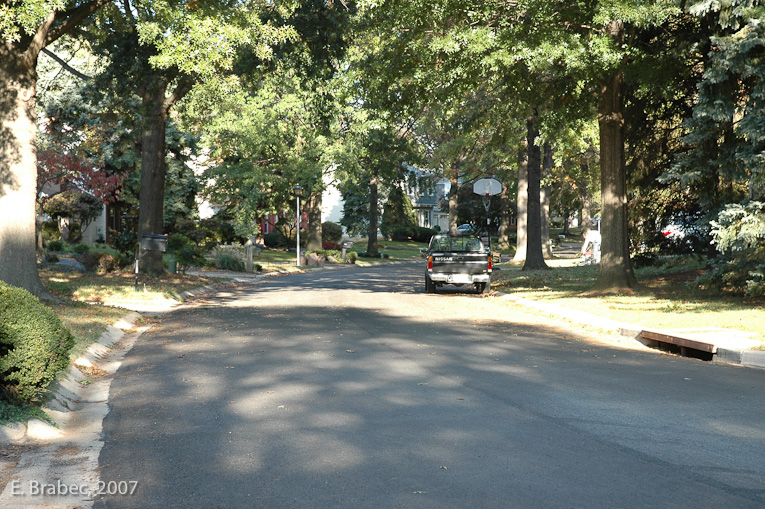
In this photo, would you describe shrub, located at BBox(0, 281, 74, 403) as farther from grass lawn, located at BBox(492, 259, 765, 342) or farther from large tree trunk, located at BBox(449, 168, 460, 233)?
large tree trunk, located at BBox(449, 168, 460, 233)

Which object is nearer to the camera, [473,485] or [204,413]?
[473,485]

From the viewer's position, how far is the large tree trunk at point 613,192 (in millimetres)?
19938

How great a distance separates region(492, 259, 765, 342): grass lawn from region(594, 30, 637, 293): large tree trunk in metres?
0.74

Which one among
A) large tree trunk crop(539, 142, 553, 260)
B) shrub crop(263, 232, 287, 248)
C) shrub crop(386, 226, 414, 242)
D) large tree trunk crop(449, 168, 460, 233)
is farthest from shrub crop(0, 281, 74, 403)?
shrub crop(386, 226, 414, 242)

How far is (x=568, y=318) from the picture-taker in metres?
16.3

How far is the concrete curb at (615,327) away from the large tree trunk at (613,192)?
2.60m

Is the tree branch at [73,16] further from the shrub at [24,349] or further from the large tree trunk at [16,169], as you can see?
the shrub at [24,349]

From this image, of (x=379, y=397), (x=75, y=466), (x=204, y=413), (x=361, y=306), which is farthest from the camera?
(x=361, y=306)

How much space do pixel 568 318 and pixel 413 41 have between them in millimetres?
8272

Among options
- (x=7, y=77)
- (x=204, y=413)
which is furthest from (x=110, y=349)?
(x=7, y=77)

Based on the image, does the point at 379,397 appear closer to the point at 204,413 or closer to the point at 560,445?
the point at 204,413

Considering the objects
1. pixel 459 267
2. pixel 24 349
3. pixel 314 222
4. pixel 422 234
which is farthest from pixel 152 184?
pixel 422 234

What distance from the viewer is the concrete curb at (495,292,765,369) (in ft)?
34.8

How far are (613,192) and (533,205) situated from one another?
10.6 meters
